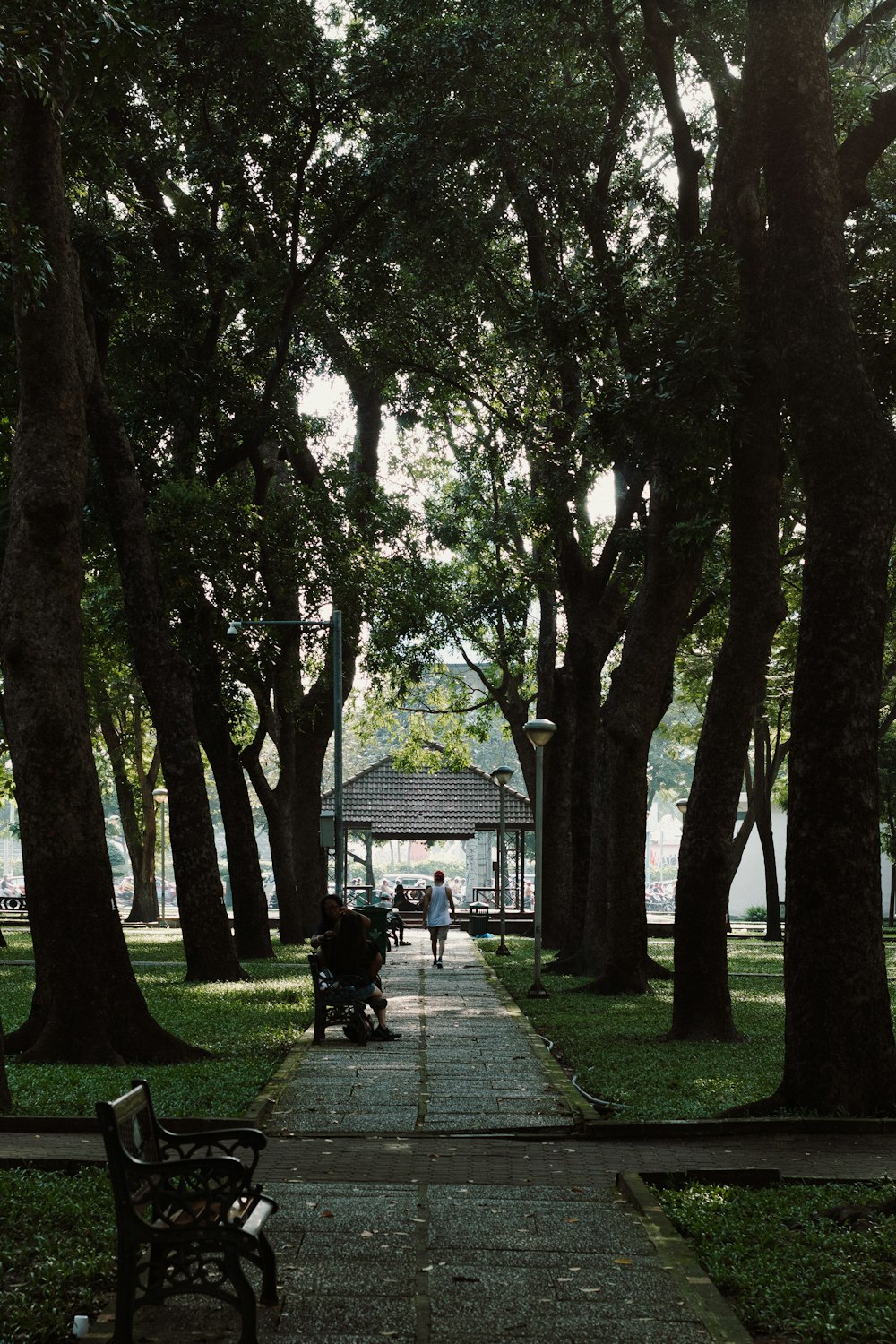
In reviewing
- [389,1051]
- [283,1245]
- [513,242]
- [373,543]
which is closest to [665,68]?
[513,242]

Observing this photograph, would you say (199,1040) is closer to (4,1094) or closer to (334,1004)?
(334,1004)

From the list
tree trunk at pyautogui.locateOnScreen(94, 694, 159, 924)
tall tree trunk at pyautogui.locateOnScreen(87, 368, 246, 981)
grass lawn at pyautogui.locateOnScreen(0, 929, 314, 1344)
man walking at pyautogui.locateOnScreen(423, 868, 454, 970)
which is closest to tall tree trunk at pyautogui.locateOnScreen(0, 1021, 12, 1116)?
grass lawn at pyautogui.locateOnScreen(0, 929, 314, 1344)

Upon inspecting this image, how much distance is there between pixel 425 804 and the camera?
42.8 metres

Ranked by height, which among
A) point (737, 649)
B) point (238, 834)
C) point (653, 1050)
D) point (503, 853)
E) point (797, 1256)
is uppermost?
point (737, 649)

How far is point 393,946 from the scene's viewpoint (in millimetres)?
30219

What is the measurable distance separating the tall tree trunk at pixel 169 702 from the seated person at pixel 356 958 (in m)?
3.90

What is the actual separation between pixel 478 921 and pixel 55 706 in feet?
87.5

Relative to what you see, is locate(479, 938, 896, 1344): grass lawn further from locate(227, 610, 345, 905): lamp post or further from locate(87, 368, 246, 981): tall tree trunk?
locate(227, 610, 345, 905): lamp post

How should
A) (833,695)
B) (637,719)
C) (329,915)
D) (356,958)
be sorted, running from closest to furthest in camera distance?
(833,695) < (356,958) < (329,915) < (637,719)

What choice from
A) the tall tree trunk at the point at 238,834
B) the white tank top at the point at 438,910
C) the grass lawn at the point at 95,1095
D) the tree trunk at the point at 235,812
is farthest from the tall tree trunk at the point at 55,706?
the white tank top at the point at 438,910

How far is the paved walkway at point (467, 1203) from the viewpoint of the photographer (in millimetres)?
4918

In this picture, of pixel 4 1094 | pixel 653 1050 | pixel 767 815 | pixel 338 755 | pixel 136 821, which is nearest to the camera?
Result: pixel 4 1094

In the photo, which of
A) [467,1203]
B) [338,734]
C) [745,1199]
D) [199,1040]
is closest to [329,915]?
[199,1040]

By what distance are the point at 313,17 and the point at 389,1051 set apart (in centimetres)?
1290
